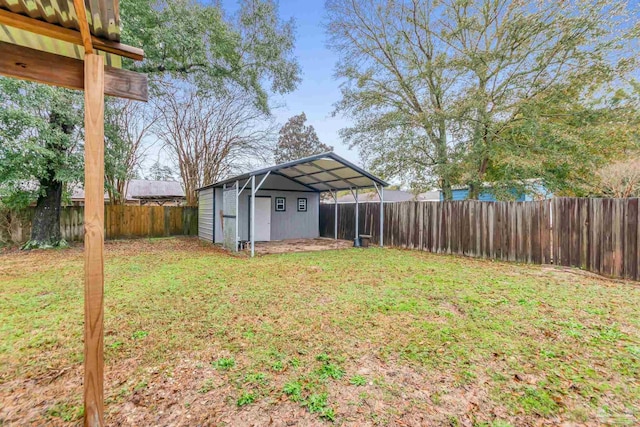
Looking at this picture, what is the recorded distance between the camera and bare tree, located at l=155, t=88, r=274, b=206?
44.7ft

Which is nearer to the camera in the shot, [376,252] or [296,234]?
[376,252]

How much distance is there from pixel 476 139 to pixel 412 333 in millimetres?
8339

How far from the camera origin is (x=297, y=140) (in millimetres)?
29562

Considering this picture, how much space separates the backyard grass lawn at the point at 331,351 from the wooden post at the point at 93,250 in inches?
14.2

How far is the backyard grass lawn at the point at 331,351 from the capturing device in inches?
77.1

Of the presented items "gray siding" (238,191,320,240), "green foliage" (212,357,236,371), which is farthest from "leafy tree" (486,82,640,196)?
"green foliage" (212,357,236,371)

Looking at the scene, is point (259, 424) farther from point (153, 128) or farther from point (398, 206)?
point (153, 128)

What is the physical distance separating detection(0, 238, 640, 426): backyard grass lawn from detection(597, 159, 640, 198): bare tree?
664 cm

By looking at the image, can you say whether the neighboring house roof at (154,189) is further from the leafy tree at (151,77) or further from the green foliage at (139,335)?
the green foliage at (139,335)

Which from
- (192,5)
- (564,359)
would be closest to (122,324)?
(564,359)

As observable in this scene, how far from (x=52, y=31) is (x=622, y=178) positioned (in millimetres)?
14506

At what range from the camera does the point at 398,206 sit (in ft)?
33.3

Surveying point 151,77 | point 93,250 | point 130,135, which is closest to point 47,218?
point 130,135

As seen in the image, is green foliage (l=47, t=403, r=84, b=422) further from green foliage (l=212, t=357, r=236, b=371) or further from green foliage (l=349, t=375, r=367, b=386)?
green foliage (l=349, t=375, r=367, b=386)
